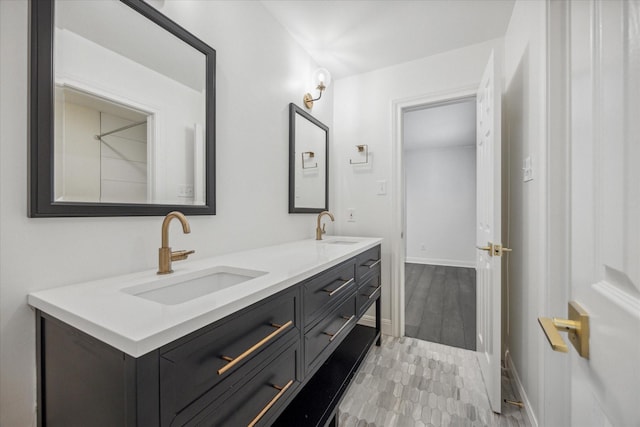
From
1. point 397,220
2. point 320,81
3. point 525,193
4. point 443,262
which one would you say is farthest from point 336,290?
point 443,262

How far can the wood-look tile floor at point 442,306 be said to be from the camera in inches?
93.3

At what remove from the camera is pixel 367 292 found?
1.85 m

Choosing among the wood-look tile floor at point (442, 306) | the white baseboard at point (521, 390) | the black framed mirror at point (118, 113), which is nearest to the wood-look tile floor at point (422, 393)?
the white baseboard at point (521, 390)

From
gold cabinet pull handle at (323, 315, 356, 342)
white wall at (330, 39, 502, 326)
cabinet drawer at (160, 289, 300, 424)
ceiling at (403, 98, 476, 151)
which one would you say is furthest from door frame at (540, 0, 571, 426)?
ceiling at (403, 98, 476, 151)

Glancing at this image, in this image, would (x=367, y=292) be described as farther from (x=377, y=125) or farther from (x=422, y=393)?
(x=377, y=125)

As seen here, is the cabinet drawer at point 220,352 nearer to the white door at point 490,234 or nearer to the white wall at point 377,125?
the white door at point 490,234

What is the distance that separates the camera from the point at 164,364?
554mm

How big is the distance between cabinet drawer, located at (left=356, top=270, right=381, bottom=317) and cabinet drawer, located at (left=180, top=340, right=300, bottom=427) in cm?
79

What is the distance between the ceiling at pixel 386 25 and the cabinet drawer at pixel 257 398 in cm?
200

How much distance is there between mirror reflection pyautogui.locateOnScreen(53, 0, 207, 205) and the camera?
859 mm

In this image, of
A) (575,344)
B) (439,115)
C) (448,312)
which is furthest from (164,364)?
(439,115)

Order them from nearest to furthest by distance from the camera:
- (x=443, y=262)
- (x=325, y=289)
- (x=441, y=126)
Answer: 1. (x=325, y=289)
2. (x=441, y=126)
3. (x=443, y=262)

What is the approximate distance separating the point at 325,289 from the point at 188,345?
0.69 m

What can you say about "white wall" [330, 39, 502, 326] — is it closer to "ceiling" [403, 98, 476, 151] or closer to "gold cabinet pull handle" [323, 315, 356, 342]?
"ceiling" [403, 98, 476, 151]
